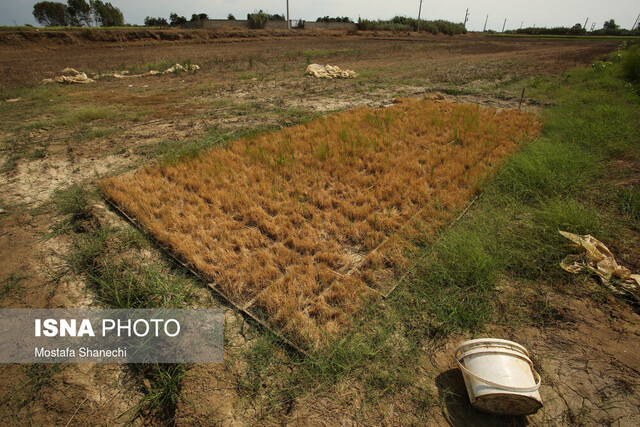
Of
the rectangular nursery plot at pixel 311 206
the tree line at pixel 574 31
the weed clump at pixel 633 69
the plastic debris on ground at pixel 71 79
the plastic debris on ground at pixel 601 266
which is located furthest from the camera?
the tree line at pixel 574 31

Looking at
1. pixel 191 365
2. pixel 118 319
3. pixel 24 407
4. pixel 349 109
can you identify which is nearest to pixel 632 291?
pixel 191 365

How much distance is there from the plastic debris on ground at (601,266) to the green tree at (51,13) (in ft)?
199

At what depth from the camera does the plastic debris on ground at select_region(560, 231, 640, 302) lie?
2741mm

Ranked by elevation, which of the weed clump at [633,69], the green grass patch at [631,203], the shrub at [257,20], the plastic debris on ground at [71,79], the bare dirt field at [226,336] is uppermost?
the shrub at [257,20]

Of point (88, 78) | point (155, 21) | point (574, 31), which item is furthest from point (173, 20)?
point (574, 31)

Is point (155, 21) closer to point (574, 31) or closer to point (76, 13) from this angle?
point (76, 13)

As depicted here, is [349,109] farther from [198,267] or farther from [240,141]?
[198,267]

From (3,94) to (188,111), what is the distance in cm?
667

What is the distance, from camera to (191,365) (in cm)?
220

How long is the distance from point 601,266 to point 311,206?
3138 millimetres

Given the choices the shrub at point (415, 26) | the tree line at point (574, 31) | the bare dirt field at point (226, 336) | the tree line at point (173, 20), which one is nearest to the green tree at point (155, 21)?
the tree line at point (173, 20)

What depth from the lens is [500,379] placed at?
1.83 m

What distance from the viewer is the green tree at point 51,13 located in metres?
41.8

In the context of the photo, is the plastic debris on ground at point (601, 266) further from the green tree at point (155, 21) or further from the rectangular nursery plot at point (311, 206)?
the green tree at point (155, 21)
